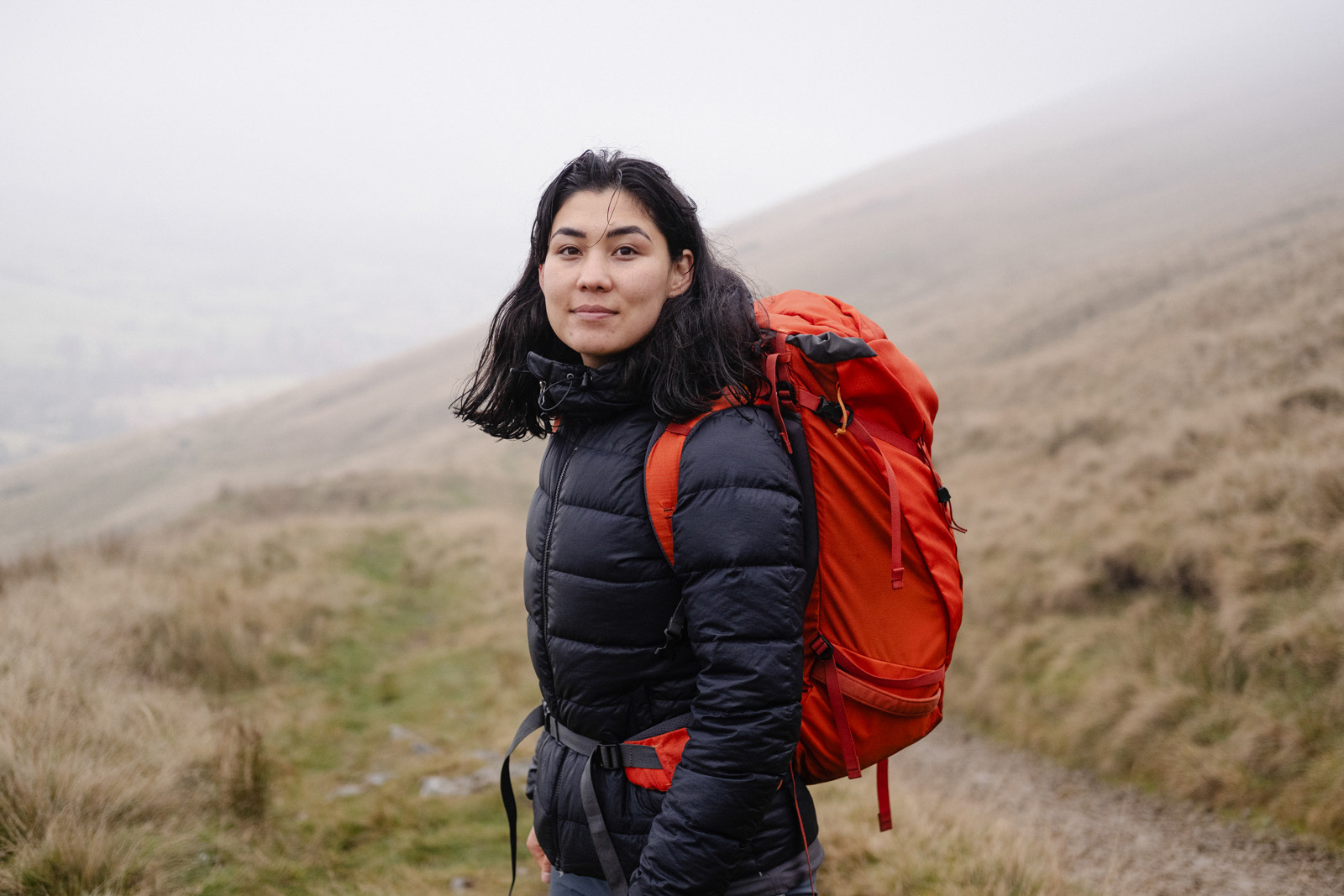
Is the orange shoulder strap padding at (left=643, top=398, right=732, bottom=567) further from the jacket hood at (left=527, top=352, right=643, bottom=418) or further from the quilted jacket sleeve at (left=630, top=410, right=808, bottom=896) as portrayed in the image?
the jacket hood at (left=527, top=352, right=643, bottom=418)

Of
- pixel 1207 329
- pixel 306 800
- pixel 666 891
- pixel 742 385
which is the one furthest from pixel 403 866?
pixel 1207 329

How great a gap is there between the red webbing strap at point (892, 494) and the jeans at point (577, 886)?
1.14m

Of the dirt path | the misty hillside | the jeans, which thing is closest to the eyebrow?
the jeans

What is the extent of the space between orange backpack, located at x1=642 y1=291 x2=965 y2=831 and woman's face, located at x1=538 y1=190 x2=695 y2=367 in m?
0.36

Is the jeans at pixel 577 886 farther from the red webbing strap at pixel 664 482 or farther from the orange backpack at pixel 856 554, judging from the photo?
the red webbing strap at pixel 664 482

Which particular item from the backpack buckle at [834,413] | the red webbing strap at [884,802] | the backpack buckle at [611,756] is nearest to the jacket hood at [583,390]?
the backpack buckle at [834,413]

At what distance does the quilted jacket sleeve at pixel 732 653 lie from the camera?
158 centimetres

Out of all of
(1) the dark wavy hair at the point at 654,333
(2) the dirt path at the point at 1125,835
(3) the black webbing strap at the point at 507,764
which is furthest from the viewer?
(2) the dirt path at the point at 1125,835

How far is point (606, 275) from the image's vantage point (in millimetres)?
1917

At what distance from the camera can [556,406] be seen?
1.98m

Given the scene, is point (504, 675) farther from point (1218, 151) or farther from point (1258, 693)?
point (1218, 151)

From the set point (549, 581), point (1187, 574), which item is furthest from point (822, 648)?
point (1187, 574)

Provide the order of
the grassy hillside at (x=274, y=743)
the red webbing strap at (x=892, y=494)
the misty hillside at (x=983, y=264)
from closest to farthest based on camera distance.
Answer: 1. the red webbing strap at (x=892, y=494)
2. the grassy hillside at (x=274, y=743)
3. the misty hillside at (x=983, y=264)

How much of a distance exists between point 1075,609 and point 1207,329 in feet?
29.9
